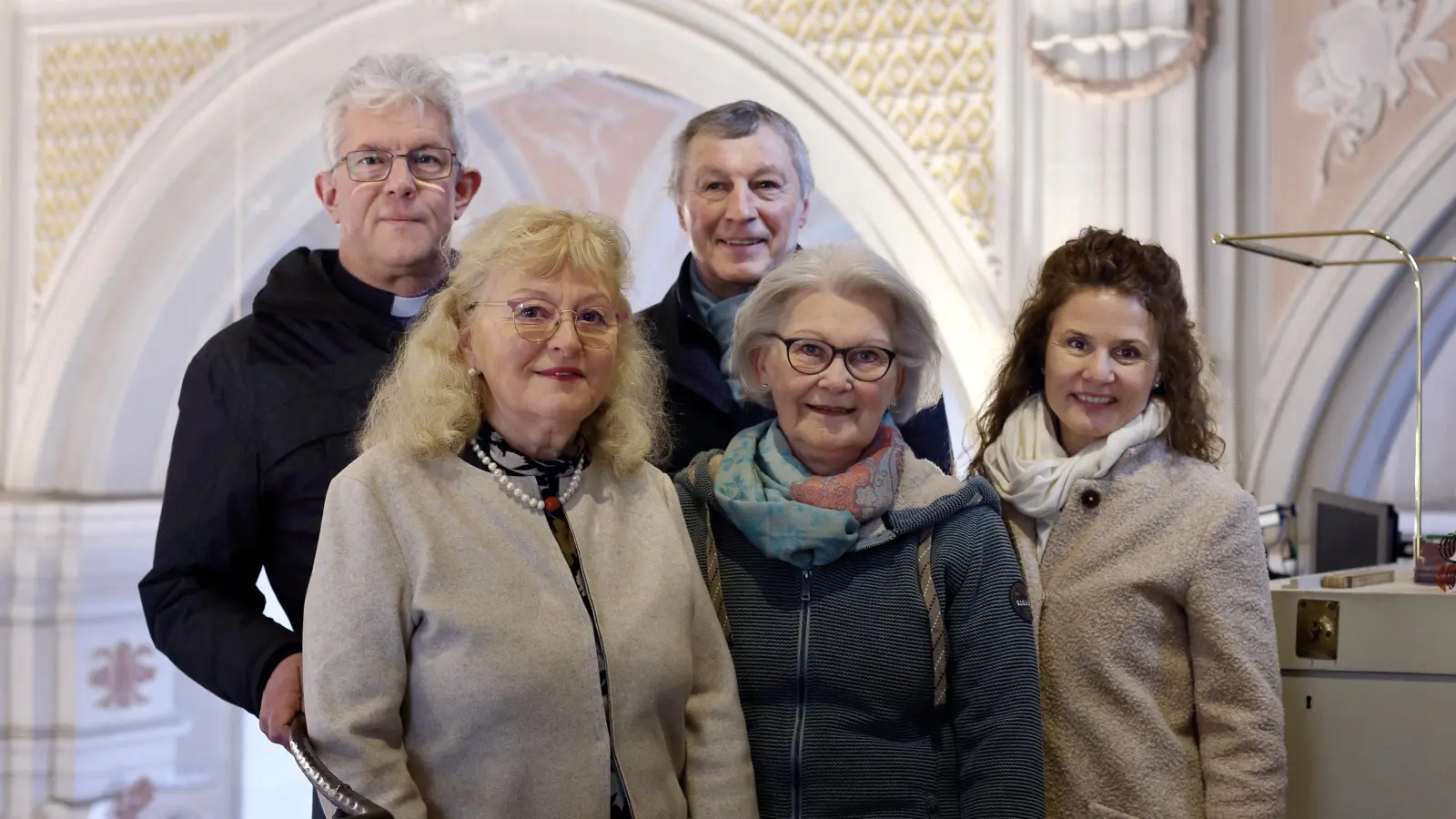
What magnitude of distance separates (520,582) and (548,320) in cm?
33

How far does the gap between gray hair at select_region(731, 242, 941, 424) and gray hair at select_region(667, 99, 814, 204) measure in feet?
2.15

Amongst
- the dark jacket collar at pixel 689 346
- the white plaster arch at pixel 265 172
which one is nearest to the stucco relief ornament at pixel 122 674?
the white plaster arch at pixel 265 172

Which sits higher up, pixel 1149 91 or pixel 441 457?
pixel 1149 91

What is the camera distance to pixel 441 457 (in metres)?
1.77

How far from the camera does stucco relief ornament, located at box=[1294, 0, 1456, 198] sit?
4.18 meters

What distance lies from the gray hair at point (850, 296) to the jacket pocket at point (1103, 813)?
2.02ft

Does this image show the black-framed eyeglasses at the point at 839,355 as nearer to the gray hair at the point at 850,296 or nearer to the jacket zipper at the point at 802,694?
the gray hair at the point at 850,296

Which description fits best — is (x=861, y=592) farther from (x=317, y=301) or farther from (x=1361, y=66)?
(x=1361, y=66)

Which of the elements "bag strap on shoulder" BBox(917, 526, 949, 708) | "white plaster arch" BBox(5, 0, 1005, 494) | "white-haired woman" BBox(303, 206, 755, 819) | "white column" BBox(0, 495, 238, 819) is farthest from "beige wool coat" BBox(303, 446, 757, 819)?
"white column" BBox(0, 495, 238, 819)

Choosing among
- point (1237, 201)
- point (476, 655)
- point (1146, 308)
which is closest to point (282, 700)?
point (476, 655)

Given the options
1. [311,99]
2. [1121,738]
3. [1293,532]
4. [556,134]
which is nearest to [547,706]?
[1121,738]

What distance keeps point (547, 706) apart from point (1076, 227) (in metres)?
3.20

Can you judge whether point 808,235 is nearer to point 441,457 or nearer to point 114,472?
point 114,472

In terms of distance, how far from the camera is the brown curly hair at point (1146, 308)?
6.81ft
